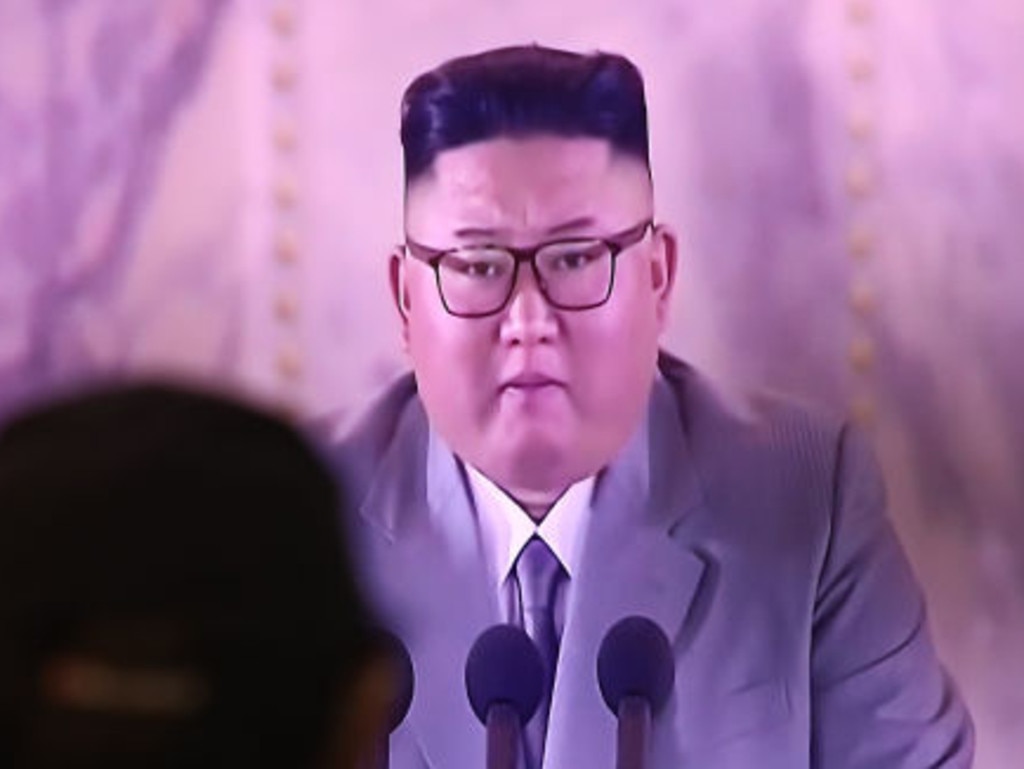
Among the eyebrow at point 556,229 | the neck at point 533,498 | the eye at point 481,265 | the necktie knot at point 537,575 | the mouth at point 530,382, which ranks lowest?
the necktie knot at point 537,575

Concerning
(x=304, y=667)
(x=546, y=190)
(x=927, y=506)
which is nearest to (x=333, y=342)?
(x=546, y=190)

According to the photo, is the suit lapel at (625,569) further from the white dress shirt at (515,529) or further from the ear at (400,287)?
the ear at (400,287)

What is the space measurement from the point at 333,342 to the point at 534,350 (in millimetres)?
230

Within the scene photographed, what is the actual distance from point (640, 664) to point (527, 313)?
1.24 ft

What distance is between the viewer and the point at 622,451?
7.36ft

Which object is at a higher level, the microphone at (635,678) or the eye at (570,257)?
the eye at (570,257)

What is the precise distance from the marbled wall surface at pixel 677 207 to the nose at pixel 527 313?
147mm

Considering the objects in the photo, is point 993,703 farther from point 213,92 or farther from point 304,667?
point 304,667

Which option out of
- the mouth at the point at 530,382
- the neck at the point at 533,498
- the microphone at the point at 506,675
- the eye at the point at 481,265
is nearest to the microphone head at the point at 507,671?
the microphone at the point at 506,675

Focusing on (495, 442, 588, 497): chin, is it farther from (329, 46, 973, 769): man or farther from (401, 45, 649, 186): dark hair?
(401, 45, 649, 186): dark hair

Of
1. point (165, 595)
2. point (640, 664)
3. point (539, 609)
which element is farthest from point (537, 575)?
point (165, 595)

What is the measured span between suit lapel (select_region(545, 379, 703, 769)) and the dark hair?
0.29 metres

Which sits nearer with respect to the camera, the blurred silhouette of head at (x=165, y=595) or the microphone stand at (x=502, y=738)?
the blurred silhouette of head at (x=165, y=595)

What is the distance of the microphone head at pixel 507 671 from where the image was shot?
220 cm
